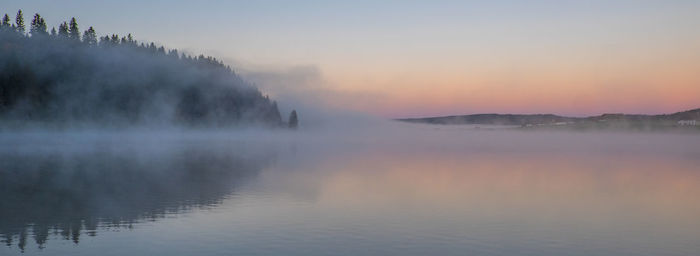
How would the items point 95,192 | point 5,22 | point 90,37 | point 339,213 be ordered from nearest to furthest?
1. point 339,213
2. point 95,192
3. point 5,22
4. point 90,37

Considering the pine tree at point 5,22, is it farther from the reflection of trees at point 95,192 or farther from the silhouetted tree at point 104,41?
the reflection of trees at point 95,192

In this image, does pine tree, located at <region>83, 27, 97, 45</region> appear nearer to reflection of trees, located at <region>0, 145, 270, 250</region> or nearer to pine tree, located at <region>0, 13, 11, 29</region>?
pine tree, located at <region>0, 13, 11, 29</region>

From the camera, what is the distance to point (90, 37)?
18212 cm

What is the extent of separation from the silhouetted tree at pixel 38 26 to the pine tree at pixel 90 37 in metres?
13.8

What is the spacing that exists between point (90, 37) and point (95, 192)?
156 metres

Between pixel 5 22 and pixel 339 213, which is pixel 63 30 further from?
pixel 339 213

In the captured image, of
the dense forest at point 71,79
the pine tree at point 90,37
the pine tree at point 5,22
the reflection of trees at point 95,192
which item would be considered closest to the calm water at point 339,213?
the reflection of trees at point 95,192

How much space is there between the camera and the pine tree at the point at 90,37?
181 m

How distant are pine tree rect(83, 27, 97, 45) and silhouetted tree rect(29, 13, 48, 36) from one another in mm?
13762

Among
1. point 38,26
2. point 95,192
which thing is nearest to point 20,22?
point 38,26

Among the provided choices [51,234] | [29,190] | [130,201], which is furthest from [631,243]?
[29,190]

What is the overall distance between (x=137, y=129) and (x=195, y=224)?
6783 inches

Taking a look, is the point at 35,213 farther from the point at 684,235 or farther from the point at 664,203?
the point at 664,203

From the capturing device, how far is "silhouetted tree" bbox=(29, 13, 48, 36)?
165 metres
